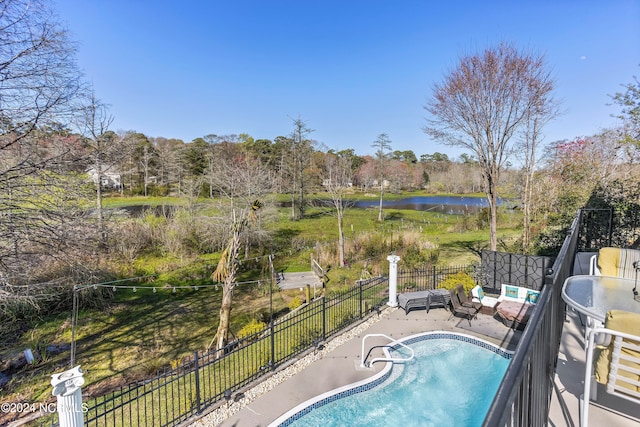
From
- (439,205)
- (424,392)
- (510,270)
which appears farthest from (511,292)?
(439,205)

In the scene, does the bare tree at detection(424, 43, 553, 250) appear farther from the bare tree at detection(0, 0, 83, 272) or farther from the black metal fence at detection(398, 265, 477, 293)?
the bare tree at detection(0, 0, 83, 272)

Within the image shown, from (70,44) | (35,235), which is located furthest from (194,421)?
(70,44)

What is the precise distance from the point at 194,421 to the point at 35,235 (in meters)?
4.75

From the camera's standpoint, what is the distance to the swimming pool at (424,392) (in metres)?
5.62

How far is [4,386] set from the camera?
7.22 m

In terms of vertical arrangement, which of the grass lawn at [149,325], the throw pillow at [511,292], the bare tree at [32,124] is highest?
the bare tree at [32,124]

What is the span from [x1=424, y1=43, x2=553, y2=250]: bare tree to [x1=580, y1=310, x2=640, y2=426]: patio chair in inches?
418

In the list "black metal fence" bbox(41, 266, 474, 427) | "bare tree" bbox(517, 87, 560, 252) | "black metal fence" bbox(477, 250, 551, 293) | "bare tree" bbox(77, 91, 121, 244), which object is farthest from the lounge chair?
"bare tree" bbox(77, 91, 121, 244)

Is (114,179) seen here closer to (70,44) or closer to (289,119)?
(70,44)

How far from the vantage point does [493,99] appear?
11.4 meters

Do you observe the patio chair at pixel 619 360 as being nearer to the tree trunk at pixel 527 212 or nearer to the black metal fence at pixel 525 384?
the black metal fence at pixel 525 384

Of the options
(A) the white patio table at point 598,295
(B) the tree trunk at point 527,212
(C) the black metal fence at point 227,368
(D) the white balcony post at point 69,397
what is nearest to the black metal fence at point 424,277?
(C) the black metal fence at point 227,368

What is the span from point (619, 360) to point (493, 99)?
11.3m

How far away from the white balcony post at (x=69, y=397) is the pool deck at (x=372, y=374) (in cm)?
201
